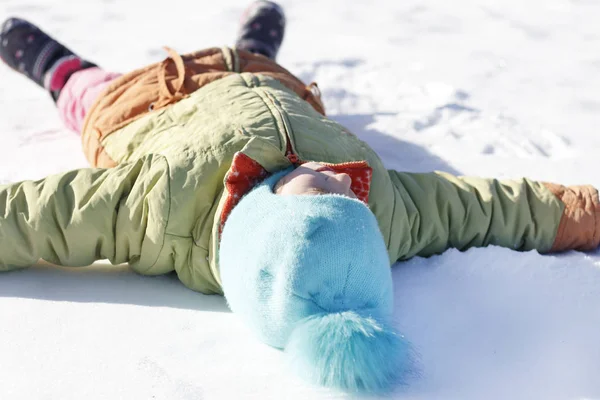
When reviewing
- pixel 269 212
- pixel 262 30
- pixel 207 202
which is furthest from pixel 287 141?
pixel 262 30

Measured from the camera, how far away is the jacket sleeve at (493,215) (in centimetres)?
150

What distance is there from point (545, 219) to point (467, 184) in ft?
0.54

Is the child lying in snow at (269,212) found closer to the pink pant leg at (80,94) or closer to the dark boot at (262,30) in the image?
the pink pant leg at (80,94)

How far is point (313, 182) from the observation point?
1200 millimetres

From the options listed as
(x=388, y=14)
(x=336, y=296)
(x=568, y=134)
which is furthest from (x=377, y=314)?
(x=388, y=14)

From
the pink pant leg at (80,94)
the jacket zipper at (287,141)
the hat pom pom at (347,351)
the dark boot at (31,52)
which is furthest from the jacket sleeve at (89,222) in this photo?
the dark boot at (31,52)

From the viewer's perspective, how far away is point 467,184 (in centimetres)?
158

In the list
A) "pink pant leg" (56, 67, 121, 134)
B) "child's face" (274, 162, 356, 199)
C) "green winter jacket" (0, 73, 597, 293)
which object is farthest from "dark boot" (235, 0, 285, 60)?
"child's face" (274, 162, 356, 199)

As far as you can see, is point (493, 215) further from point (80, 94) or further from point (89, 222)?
point (80, 94)

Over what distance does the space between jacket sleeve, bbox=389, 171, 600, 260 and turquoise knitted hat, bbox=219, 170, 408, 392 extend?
40cm

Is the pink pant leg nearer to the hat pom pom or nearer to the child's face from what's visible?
the child's face

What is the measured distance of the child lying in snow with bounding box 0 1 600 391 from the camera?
1.02 metres

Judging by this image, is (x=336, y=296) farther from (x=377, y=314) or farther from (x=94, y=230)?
(x=94, y=230)

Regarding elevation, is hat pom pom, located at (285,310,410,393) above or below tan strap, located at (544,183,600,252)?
above
